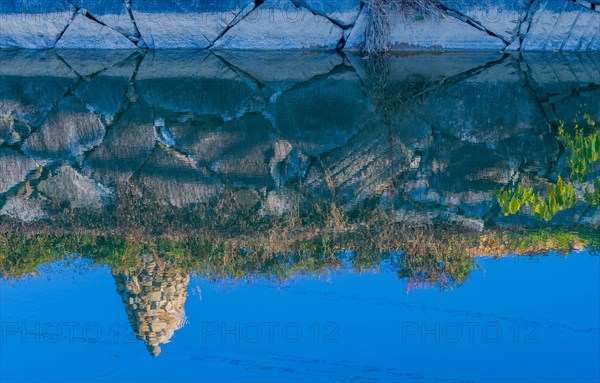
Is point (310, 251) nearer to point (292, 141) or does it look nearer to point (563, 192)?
point (292, 141)

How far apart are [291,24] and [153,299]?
474cm

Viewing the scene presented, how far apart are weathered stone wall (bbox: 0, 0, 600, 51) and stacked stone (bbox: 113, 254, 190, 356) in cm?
437

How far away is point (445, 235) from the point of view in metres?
6.41

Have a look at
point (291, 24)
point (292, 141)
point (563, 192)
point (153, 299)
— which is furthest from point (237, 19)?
point (153, 299)

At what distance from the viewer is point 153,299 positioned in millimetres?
5918

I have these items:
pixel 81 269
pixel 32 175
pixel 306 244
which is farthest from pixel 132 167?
pixel 306 244

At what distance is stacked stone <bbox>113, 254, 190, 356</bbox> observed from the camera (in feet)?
17.7

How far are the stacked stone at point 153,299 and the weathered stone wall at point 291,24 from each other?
4.37 meters

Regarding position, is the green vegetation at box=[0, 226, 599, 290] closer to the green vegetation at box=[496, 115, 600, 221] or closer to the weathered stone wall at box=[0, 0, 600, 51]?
the green vegetation at box=[496, 115, 600, 221]

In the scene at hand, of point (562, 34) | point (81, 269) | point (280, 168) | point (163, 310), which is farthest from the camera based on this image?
point (562, 34)

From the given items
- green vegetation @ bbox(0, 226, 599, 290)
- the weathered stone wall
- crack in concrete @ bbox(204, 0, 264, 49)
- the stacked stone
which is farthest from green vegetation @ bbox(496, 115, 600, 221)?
crack in concrete @ bbox(204, 0, 264, 49)

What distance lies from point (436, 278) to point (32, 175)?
3394 mm

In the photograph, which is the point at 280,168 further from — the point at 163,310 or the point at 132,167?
the point at 163,310

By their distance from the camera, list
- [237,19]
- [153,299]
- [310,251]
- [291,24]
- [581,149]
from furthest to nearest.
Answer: [237,19] < [291,24] < [581,149] < [310,251] < [153,299]
